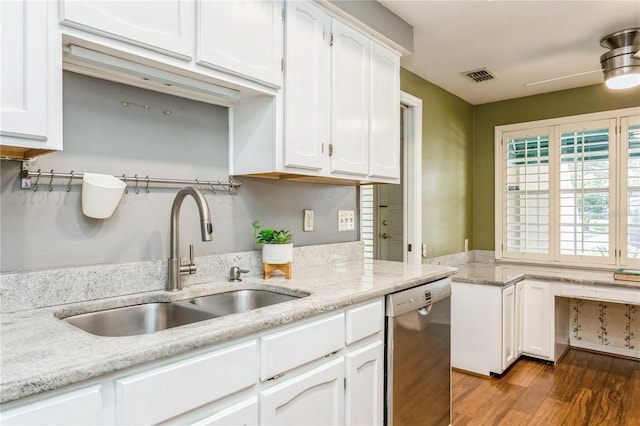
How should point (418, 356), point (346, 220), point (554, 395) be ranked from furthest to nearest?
1. point (554, 395)
2. point (346, 220)
3. point (418, 356)

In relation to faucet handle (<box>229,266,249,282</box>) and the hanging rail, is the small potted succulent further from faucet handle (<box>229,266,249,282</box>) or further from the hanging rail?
the hanging rail

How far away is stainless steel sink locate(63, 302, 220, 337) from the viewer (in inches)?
55.2

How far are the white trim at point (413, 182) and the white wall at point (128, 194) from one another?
1.69 meters

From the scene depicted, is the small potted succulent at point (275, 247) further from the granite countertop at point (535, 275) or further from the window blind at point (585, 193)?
the window blind at point (585, 193)

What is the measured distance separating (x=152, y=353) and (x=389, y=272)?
1442mm

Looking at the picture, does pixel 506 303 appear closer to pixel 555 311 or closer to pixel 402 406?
pixel 555 311

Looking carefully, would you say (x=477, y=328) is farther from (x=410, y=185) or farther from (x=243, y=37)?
(x=243, y=37)

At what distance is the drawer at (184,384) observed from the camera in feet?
3.14

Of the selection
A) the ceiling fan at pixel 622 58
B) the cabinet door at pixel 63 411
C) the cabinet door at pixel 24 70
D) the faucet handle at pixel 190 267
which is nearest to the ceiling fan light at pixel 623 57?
the ceiling fan at pixel 622 58

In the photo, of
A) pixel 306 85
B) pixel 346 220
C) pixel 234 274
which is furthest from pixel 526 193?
pixel 234 274

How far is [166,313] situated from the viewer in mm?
1586

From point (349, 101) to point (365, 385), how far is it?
55.9 inches

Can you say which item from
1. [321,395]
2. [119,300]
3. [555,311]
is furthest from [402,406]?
[555,311]

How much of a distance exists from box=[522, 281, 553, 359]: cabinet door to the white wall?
8.18 feet
